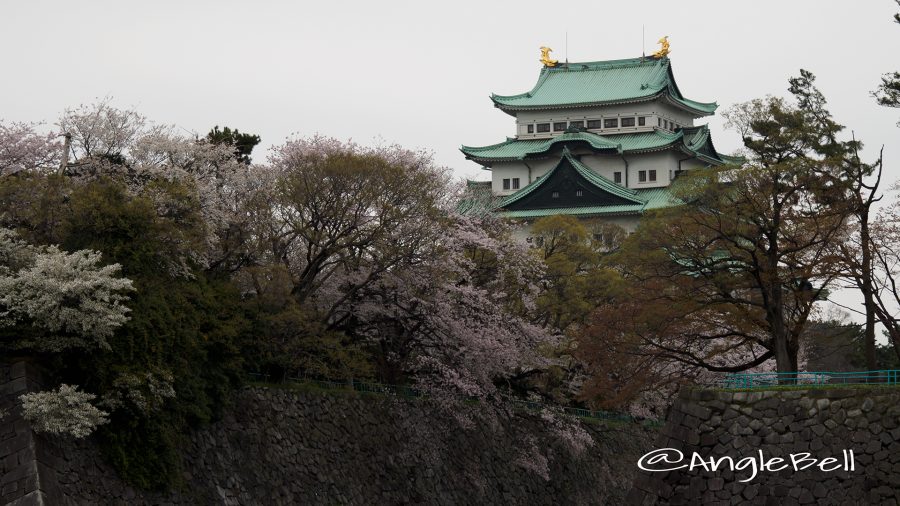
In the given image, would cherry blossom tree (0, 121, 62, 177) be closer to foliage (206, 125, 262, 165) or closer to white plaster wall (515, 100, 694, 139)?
foliage (206, 125, 262, 165)

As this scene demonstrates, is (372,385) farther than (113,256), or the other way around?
(372,385)

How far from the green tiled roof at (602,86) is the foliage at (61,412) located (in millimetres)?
60162

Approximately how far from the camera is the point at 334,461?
114 feet

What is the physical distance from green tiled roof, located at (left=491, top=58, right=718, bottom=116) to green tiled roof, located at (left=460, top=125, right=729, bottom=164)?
2.20 meters

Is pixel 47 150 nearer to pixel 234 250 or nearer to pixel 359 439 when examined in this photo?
pixel 234 250

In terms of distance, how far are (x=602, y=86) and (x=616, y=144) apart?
24.5 feet

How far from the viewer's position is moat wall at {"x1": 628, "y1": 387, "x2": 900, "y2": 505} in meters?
24.1

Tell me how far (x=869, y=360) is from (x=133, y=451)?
1530cm

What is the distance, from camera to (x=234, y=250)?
109ft

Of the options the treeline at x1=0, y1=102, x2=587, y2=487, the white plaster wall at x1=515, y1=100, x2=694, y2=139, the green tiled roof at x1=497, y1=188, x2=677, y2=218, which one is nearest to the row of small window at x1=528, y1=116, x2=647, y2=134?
the white plaster wall at x1=515, y1=100, x2=694, y2=139

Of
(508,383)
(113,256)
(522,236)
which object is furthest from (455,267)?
(522,236)

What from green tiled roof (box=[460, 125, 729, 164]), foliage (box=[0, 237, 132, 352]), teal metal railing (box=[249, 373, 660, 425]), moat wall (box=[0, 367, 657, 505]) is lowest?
moat wall (box=[0, 367, 657, 505])

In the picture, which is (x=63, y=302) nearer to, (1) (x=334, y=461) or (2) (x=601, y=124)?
(1) (x=334, y=461)

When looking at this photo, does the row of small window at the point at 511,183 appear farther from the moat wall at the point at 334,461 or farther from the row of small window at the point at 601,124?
the moat wall at the point at 334,461
